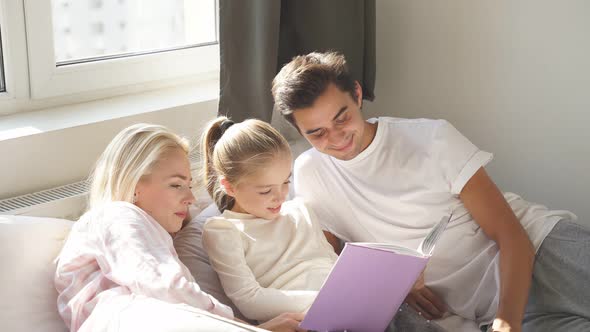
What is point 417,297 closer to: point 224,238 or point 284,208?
point 284,208

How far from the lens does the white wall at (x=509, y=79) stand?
8.50 feet

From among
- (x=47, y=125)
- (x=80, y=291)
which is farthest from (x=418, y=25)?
(x=80, y=291)

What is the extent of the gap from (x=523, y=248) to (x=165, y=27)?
1.45 metres

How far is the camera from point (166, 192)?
178 cm

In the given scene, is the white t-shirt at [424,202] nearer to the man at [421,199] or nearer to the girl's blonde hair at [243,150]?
the man at [421,199]

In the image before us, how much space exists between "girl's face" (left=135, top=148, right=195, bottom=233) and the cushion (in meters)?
0.14

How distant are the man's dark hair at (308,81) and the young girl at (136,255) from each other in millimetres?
306

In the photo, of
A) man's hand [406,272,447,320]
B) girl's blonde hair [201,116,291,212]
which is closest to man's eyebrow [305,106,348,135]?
girl's blonde hair [201,116,291,212]

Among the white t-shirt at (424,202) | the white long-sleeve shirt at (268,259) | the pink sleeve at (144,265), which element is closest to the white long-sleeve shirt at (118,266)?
the pink sleeve at (144,265)

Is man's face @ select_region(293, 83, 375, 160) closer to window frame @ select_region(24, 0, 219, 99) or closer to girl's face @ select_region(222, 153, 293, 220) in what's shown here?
girl's face @ select_region(222, 153, 293, 220)

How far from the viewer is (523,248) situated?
2.01 meters

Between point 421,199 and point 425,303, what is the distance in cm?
27

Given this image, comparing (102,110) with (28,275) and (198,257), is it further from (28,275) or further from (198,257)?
(28,275)

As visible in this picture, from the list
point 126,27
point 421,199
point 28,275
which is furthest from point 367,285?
point 126,27
